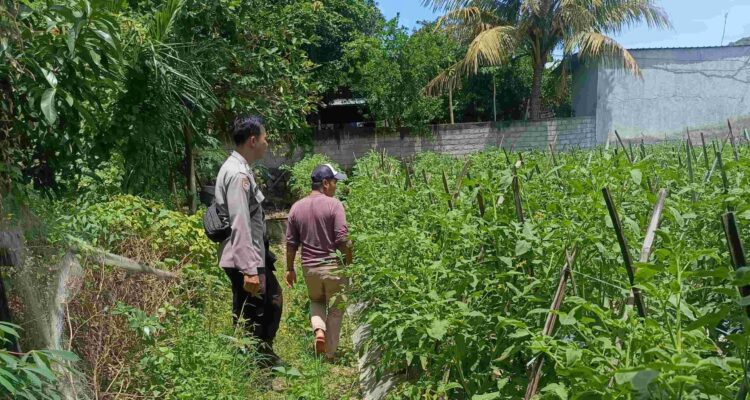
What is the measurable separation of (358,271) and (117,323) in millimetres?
1391

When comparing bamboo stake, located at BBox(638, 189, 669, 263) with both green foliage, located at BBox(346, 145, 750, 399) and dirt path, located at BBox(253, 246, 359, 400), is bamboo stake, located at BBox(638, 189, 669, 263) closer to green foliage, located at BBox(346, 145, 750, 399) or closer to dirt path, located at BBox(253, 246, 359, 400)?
green foliage, located at BBox(346, 145, 750, 399)

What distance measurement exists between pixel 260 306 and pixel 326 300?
780 millimetres

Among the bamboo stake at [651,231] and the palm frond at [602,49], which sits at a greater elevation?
the palm frond at [602,49]

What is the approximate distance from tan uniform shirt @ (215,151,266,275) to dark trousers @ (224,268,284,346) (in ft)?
0.54

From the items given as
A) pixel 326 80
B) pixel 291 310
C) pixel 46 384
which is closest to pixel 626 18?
pixel 326 80

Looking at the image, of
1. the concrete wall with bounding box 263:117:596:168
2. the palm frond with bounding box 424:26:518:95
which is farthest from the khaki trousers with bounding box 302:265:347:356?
the palm frond with bounding box 424:26:518:95

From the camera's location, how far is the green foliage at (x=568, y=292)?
5.57 feet

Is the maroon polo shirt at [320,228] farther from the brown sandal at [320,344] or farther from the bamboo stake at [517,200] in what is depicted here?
the bamboo stake at [517,200]

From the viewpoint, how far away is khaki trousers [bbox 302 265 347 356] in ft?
15.8

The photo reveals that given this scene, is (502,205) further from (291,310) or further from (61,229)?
(291,310)

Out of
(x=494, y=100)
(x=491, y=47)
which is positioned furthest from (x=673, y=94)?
(x=491, y=47)

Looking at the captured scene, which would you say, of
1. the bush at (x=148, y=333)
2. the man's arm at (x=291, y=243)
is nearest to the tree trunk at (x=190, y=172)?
the bush at (x=148, y=333)

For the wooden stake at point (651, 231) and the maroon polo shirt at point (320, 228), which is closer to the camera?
the wooden stake at point (651, 231)

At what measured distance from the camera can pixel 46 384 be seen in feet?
9.14
